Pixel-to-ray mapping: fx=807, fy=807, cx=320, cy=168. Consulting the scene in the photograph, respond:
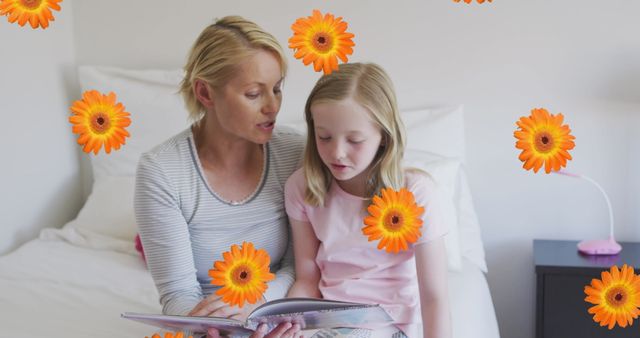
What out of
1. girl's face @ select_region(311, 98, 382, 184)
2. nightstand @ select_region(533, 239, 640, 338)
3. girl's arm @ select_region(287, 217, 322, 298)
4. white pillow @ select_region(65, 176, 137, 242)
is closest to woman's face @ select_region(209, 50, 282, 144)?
girl's face @ select_region(311, 98, 382, 184)

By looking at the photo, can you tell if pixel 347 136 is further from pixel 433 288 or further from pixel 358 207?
pixel 433 288

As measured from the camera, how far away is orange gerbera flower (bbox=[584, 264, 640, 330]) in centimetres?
113

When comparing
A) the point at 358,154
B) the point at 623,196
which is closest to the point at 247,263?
the point at 358,154

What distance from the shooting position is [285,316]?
144 centimetres

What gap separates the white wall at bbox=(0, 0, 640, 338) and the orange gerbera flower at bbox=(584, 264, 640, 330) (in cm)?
151

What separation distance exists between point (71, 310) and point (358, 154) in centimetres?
117

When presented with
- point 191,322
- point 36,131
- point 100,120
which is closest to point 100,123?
point 100,120

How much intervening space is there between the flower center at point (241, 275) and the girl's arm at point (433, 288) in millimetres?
486

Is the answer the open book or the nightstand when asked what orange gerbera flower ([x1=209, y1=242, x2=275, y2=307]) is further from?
the nightstand

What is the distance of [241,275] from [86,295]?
1248mm

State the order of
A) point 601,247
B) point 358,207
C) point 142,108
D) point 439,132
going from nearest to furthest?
point 358,207, point 601,247, point 439,132, point 142,108

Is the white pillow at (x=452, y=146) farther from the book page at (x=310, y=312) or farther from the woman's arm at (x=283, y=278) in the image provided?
the book page at (x=310, y=312)

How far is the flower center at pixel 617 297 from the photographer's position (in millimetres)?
1140

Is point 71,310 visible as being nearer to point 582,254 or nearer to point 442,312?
point 442,312
